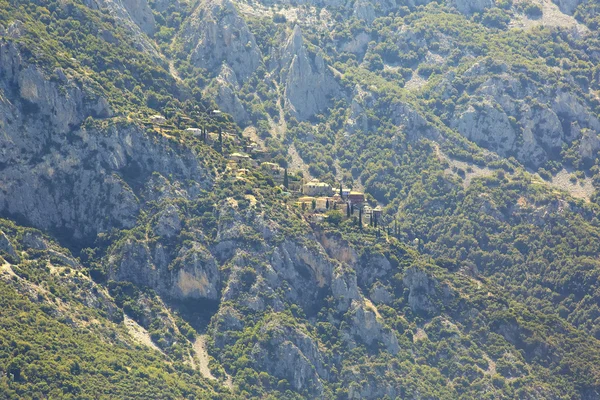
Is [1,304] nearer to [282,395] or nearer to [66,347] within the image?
[66,347]

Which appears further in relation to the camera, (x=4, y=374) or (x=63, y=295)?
(x=63, y=295)

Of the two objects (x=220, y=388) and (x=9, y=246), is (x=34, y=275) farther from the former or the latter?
(x=220, y=388)

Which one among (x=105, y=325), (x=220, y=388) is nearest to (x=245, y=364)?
(x=220, y=388)

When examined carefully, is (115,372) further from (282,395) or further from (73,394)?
(282,395)

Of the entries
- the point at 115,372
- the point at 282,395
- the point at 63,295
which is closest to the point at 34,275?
the point at 63,295

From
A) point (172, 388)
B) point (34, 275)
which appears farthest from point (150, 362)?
point (34, 275)

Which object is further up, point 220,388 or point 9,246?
point 9,246

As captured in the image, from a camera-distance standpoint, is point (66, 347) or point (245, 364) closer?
point (66, 347)
